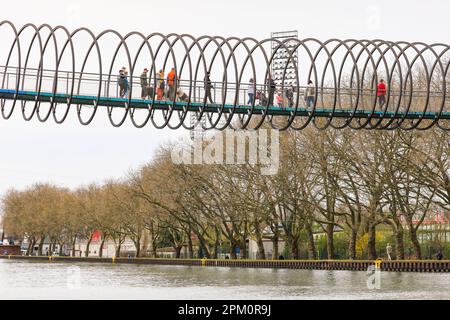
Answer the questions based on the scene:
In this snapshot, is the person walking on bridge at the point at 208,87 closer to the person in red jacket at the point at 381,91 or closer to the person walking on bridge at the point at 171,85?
the person walking on bridge at the point at 171,85

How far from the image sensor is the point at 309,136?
65.0 meters

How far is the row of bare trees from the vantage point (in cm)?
5928

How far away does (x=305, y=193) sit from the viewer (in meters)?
68.6

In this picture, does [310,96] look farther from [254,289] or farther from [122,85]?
[254,289]

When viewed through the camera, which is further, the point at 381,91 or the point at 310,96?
the point at 381,91

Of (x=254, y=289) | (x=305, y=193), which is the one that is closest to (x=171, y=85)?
(x=254, y=289)

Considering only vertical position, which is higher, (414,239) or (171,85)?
(171,85)

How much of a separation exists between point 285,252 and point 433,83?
157 feet

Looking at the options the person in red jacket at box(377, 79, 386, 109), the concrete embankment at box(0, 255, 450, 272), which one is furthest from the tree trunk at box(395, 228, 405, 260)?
the person in red jacket at box(377, 79, 386, 109)

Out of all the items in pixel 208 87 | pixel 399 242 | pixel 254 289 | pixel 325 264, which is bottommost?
pixel 254 289

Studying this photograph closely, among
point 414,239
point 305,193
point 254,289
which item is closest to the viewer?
point 254,289
